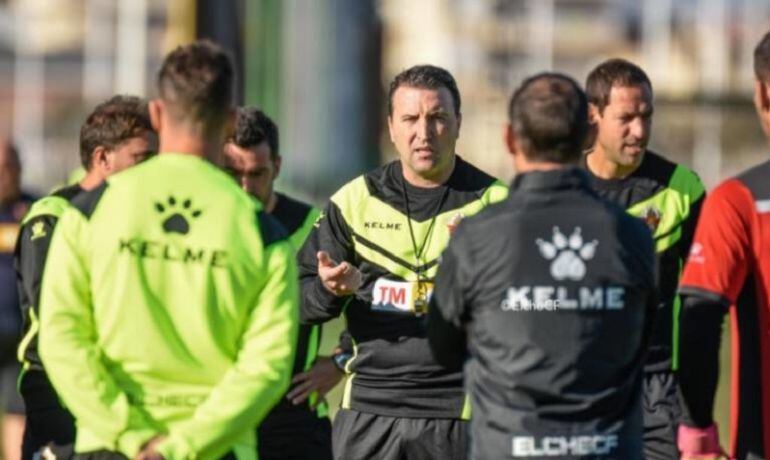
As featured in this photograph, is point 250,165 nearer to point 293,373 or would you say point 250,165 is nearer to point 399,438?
point 293,373

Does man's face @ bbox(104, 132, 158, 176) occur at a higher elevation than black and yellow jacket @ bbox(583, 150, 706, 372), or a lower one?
higher

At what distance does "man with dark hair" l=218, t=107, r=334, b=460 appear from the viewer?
26.4 ft

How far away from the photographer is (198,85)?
5.36 m

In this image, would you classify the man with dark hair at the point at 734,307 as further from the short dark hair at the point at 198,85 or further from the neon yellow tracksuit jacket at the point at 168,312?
the short dark hair at the point at 198,85

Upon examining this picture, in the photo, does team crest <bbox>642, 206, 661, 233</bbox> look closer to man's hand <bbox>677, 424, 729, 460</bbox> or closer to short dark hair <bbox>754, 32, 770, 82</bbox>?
short dark hair <bbox>754, 32, 770, 82</bbox>

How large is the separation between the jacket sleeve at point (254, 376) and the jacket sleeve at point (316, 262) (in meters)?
1.81

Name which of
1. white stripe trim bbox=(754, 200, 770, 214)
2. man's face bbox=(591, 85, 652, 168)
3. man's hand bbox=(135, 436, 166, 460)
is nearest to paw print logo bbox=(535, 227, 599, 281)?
white stripe trim bbox=(754, 200, 770, 214)

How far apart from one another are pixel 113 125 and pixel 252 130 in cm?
126

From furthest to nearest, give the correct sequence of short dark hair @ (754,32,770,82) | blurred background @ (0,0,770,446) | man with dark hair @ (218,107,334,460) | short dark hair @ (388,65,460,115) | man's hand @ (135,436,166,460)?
blurred background @ (0,0,770,446) < man with dark hair @ (218,107,334,460) < short dark hair @ (388,65,460,115) < short dark hair @ (754,32,770,82) < man's hand @ (135,436,166,460)

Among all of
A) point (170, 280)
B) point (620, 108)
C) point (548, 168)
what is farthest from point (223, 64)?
point (620, 108)

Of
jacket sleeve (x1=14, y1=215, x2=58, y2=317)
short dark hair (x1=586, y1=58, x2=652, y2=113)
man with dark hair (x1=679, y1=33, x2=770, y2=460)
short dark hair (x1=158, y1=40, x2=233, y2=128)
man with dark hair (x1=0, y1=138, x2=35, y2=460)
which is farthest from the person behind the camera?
man with dark hair (x1=0, y1=138, x2=35, y2=460)

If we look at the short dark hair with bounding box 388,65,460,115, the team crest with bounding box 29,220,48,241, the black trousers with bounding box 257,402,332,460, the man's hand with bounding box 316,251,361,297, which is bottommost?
the black trousers with bounding box 257,402,332,460

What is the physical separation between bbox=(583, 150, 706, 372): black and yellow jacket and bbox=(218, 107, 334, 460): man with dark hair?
143 centimetres

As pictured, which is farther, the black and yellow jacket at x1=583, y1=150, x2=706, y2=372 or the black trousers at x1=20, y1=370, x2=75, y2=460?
the black and yellow jacket at x1=583, y1=150, x2=706, y2=372
